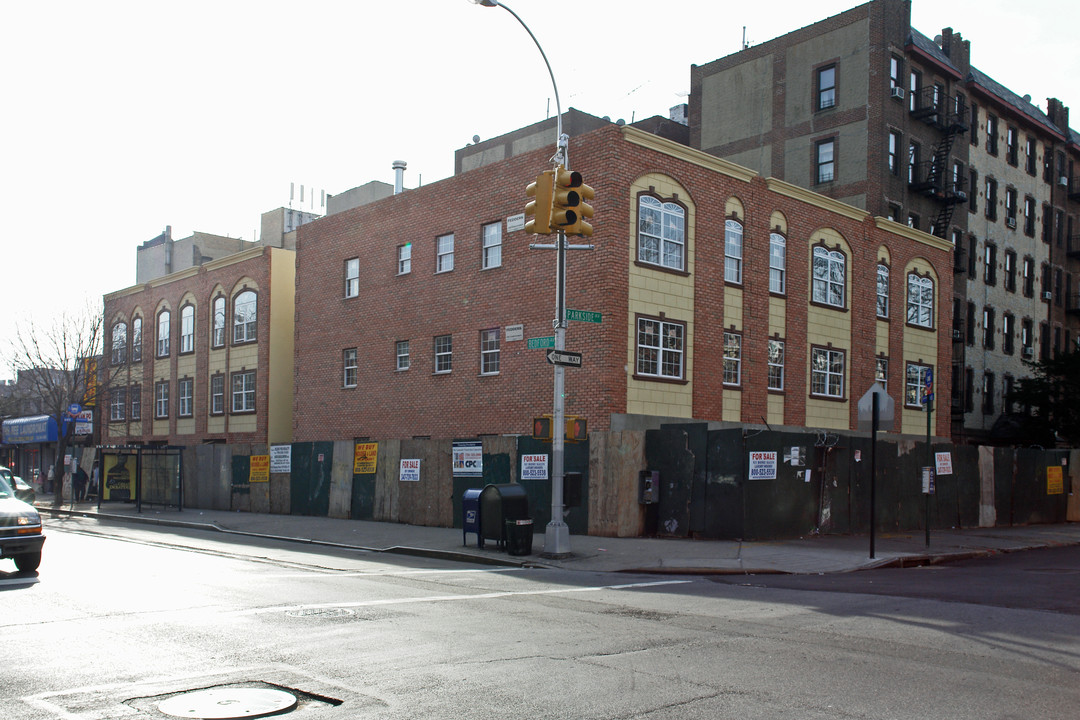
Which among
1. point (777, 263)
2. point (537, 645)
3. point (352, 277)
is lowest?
point (537, 645)

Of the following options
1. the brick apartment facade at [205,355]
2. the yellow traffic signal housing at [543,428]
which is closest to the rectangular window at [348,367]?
the brick apartment facade at [205,355]

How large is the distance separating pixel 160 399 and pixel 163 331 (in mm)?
3244

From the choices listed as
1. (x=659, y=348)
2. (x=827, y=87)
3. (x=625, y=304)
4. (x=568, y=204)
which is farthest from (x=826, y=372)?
(x=568, y=204)

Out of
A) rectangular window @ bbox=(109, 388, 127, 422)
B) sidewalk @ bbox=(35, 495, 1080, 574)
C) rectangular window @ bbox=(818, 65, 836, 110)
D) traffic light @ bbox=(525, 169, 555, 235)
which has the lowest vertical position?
sidewalk @ bbox=(35, 495, 1080, 574)

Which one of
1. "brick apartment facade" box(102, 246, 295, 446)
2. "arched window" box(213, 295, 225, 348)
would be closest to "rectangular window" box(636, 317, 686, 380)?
"brick apartment facade" box(102, 246, 295, 446)

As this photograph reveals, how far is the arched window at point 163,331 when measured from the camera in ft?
147

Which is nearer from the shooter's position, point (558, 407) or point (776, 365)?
point (558, 407)

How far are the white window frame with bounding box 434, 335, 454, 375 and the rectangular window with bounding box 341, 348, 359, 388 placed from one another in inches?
183

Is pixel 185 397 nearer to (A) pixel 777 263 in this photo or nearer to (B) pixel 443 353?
(B) pixel 443 353

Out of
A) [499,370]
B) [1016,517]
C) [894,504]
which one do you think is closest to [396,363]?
[499,370]

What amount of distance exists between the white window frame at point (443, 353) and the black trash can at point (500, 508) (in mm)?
11745

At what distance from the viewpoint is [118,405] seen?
156ft

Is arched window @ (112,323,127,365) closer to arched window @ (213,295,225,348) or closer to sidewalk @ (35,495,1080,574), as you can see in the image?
arched window @ (213,295,225,348)

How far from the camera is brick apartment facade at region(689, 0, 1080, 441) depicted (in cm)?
3862
